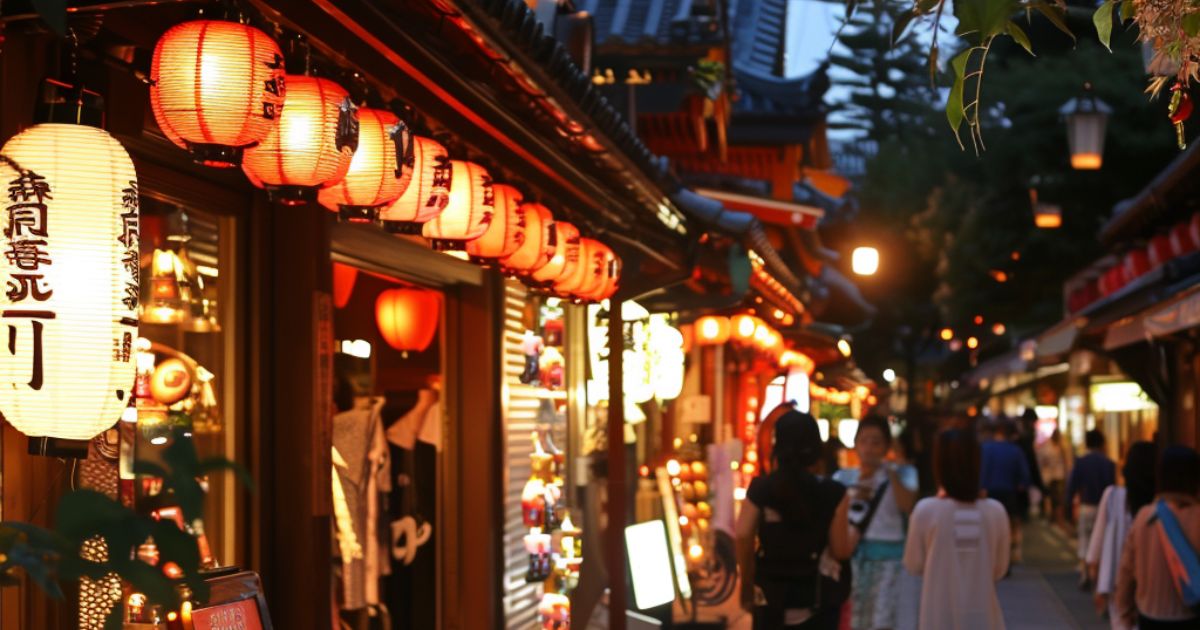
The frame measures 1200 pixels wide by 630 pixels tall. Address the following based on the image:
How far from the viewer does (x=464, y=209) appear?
8492mm

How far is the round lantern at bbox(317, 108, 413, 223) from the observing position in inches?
264

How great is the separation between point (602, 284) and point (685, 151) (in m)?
11.1

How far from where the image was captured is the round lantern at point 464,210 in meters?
A: 8.46

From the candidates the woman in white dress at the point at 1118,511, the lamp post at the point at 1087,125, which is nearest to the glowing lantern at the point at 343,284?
the woman in white dress at the point at 1118,511

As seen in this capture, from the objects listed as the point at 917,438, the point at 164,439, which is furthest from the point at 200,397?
the point at 917,438

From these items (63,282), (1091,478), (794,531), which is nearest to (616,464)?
(794,531)

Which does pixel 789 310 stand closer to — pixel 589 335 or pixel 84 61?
pixel 589 335

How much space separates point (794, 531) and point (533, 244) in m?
2.45

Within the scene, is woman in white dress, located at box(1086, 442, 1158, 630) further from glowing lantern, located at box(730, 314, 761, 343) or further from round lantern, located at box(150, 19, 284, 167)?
round lantern, located at box(150, 19, 284, 167)

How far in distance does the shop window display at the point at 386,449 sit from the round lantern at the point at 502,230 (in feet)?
7.29

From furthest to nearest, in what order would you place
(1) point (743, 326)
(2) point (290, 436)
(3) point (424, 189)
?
(1) point (743, 326)
(2) point (290, 436)
(3) point (424, 189)

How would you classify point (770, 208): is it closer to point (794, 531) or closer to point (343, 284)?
point (343, 284)

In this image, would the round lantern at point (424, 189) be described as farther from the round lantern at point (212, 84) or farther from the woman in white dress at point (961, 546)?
the woman in white dress at point (961, 546)

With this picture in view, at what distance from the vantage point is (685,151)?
2284 cm
